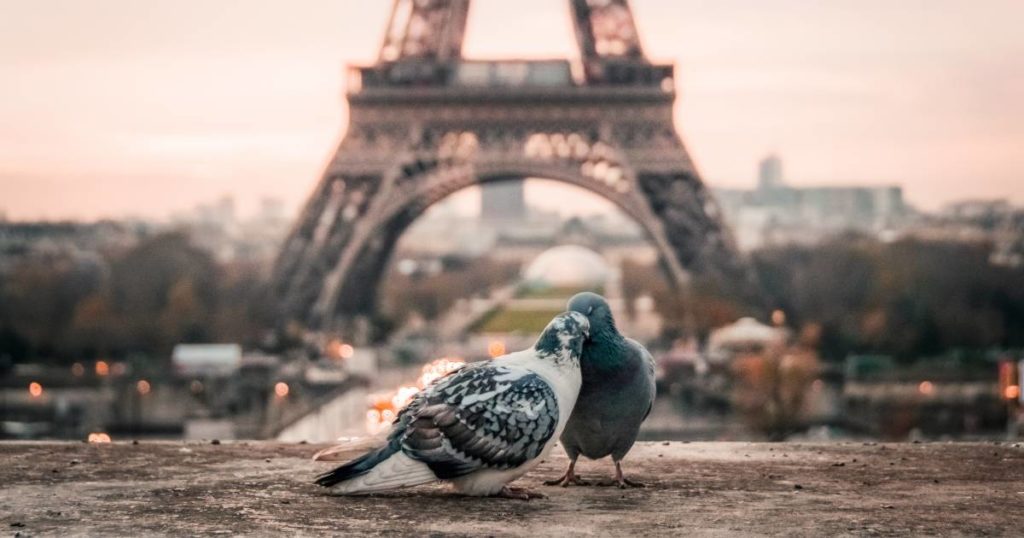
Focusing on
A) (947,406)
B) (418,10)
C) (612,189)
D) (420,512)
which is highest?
(418,10)

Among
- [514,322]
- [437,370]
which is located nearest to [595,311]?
[437,370]

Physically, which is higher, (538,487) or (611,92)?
(611,92)

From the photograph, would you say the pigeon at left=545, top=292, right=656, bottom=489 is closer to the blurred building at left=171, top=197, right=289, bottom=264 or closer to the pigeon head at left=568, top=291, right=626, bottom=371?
the pigeon head at left=568, top=291, right=626, bottom=371

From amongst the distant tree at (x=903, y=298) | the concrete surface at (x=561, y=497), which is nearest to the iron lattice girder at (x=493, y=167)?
the distant tree at (x=903, y=298)

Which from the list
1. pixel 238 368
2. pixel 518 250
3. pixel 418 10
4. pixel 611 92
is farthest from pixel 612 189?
pixel 518 250

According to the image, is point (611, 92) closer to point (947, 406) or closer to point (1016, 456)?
point (947, 406)

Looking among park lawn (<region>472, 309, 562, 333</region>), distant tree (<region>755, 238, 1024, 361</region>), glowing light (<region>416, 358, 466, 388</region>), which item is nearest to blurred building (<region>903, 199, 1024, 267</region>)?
distant tree (<region>755, 238, 1024, 361</region>)
